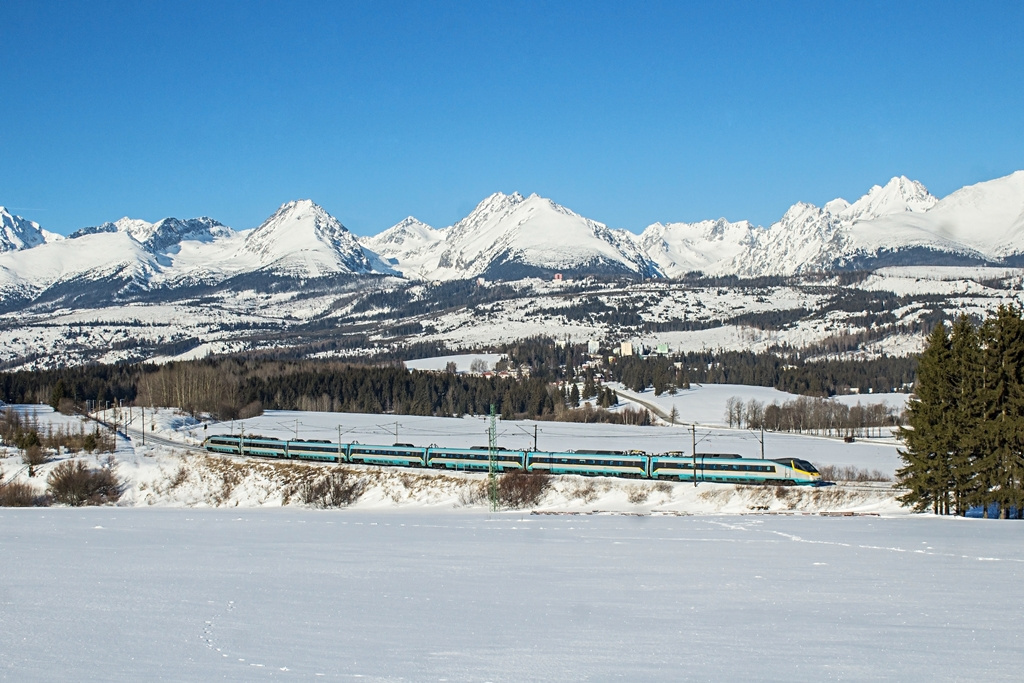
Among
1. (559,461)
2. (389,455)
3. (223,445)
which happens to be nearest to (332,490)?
(389,455)

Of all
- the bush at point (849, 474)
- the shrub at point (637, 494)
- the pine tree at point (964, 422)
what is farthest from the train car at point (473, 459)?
the pine tree at point (964, 422)

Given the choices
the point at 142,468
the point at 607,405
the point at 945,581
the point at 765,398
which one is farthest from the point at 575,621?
the point at 765,398

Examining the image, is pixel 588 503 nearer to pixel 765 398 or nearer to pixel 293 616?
pixel 293 616

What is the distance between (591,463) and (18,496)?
51.0 m

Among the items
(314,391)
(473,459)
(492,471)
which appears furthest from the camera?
(314,391)

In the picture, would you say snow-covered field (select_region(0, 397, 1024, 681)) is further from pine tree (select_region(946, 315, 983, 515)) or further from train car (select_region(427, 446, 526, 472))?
train car (select_region(427, 446, 526, 472))

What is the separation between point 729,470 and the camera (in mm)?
76312

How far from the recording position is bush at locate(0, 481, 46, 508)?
276 ft

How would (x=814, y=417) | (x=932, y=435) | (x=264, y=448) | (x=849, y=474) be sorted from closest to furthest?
(x=932, y=435) → (x=849, y=474) → (x=264, y=448) → (x=814, y=417)

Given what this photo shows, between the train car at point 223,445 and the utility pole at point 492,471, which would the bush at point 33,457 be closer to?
the train car at point 223,445

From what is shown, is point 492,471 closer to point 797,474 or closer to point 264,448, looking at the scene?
point 797,474

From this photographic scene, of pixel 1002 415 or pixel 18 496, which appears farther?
pixel 18 496

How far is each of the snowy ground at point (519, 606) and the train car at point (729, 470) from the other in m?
27.6

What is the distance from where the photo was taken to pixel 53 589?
90.6ft
